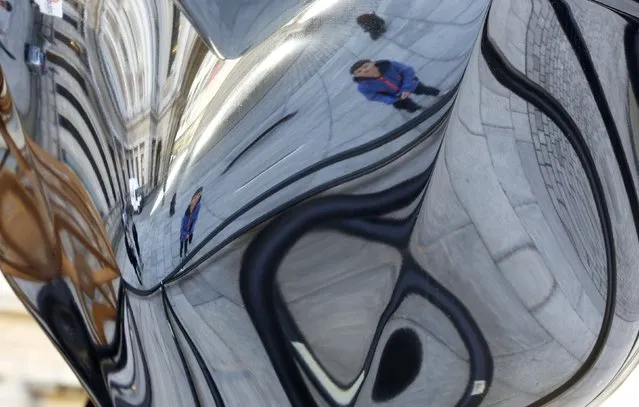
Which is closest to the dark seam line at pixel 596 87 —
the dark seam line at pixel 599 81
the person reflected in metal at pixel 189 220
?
the dark seam line at pixel 599 81

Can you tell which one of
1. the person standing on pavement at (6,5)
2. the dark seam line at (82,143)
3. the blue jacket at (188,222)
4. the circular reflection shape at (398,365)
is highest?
the person standing on pavement at (6,5)

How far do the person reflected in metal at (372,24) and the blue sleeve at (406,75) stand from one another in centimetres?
1

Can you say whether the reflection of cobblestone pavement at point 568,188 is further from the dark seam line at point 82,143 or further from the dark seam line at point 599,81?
the dark seam line at point 82,143

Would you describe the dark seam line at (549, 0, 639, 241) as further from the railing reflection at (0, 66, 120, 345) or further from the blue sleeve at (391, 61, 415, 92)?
the railing reflection at (0, 66, 120, 345)

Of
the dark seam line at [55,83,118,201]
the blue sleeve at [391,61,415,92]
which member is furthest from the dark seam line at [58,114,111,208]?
the blue sleeve at [391,61,415,92]

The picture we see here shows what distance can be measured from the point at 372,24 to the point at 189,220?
0.24ft

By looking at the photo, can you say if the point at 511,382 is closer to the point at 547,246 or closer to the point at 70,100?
the point at 547,246

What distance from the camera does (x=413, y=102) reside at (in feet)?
0.82

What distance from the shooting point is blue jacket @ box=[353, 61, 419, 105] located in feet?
0.82

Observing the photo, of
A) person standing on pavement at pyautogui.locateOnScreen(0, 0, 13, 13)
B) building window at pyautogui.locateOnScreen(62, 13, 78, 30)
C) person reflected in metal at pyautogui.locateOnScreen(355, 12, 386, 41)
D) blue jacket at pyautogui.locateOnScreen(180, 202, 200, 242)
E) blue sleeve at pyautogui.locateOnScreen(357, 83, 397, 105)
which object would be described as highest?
person standing on pavement at pyautogui.locateOnScreen(0, 0, 13, 13)

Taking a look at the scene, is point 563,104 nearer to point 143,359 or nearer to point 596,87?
point 596,87

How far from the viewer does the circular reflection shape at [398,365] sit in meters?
0.25

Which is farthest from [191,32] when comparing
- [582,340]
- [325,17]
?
[582,340]

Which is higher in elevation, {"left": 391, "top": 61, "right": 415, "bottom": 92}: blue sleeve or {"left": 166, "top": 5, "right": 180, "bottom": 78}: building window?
{"left": 166, "top": 5, "right": 180, "bottom": 78}: building window
